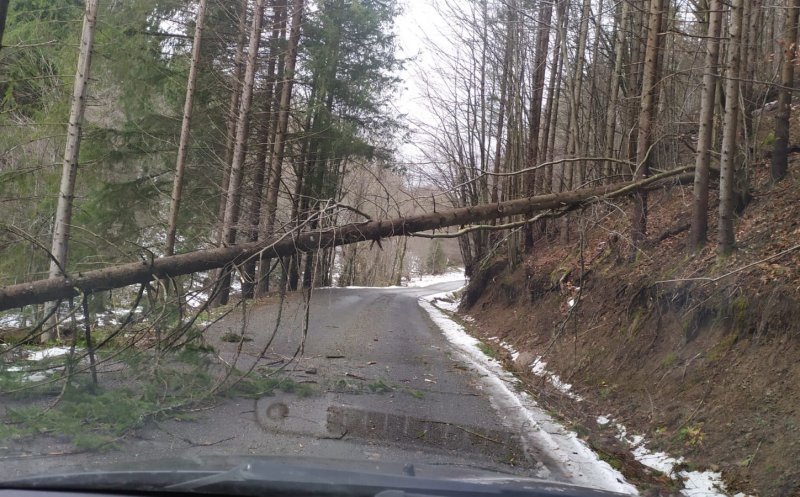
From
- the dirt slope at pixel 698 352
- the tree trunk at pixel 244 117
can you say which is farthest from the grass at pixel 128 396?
the tree trunk at pixel 244 117

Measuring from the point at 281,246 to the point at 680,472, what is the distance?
5924mm

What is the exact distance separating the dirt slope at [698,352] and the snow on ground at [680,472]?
10 centimetres

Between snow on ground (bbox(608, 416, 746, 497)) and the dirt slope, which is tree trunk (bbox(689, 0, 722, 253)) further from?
snow on ground (bbox(608, 416, 746, 497))

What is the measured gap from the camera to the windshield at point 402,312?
6.11m

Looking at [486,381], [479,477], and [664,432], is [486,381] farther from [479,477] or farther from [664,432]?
[479,477]

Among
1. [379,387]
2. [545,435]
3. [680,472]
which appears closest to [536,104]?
[379,387]

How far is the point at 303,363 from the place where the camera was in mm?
10695

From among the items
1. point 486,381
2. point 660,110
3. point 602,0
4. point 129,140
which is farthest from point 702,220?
point 129,140

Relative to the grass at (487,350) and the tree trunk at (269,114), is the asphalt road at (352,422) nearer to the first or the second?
the grass at (487,350)

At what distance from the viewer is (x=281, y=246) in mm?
9703

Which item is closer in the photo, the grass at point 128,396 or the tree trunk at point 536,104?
the grass at point 128,396

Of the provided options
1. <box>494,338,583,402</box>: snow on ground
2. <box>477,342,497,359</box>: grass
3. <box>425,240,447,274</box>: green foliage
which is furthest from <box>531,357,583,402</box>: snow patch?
<box>425,240,447,274</box>: green foliage

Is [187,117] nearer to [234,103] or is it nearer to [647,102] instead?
[234,103]

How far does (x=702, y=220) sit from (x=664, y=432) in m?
4.43
